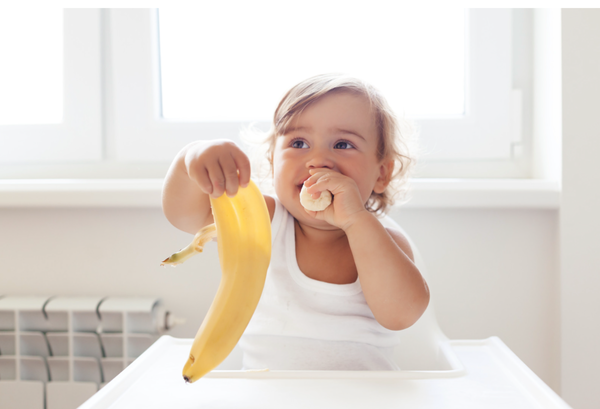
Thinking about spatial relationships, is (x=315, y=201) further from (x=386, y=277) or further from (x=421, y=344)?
(x=421, y=344)

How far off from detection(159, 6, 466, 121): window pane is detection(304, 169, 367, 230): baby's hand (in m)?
0.61

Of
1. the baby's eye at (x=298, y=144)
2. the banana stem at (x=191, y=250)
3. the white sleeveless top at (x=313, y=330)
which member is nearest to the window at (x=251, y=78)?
the baby's eye at (x=298, y=144)

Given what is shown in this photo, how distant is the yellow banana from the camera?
1.79 feet

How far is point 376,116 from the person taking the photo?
88cm

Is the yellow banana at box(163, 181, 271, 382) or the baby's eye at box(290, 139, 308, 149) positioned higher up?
the baby's eye at box(290, 139, 308, 149)

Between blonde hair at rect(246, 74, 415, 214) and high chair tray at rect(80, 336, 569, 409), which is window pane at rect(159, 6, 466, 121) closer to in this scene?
blonde hair at rect(246, 74, 415, 214)

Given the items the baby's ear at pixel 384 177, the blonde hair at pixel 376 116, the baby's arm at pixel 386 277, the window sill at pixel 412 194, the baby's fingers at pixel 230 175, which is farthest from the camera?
the window sill at pixel 412 194

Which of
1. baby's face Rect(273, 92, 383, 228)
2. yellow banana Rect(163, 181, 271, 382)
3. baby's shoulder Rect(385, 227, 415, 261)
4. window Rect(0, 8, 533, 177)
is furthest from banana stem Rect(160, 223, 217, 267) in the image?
window Rect(0, 8, 533, 177)

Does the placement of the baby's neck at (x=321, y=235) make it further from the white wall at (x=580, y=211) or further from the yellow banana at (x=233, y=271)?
the white wall at (x=580, y=211)

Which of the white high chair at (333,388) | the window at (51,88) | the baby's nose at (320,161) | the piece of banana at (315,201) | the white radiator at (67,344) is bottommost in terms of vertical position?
the white radiator at (67,344)

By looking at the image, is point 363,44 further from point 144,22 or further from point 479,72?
point 144,22

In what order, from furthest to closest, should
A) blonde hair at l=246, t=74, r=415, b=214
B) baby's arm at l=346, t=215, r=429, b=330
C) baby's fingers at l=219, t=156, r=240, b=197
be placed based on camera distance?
blonde hair at l=246, t=74, r=415, b=214
baby's arm at l=346, t=215, r=429, b=330
baby's fingers at l=219, t=156, r=240, b=197

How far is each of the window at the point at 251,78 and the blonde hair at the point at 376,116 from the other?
292mm

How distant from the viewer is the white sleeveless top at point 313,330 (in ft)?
2.73
